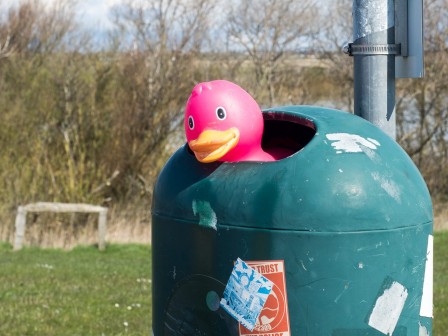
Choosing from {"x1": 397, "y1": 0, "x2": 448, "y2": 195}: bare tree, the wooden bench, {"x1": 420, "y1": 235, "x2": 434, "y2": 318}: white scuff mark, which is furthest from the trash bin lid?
{"x1": 397, "y1": 0, "x2": 448, "y2": 195}: bare tree

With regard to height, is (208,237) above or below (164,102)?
below

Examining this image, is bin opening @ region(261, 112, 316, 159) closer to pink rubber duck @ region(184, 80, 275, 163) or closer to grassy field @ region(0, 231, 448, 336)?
pink rubber duck @ region(184, 80, 275, 163)

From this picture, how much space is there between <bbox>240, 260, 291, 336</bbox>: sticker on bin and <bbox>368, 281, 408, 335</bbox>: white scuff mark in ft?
0.85

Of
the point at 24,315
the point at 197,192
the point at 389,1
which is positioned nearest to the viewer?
the point at 197,192

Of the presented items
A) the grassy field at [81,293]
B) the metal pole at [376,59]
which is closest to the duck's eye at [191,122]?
the metal pole at [376,59]

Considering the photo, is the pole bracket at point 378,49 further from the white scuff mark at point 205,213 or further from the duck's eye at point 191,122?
the white scuff mark at point 205,213

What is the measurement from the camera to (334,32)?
17438mm

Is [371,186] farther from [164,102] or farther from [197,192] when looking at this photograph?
[164,102]

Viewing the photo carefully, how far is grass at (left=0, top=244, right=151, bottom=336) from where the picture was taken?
235 inches

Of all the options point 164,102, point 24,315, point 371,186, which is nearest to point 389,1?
point 371,186

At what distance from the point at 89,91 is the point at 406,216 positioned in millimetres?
13554

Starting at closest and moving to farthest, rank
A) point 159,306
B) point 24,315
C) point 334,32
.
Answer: point 159,306 < point 24,315 < point 334,32

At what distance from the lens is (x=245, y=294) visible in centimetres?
239

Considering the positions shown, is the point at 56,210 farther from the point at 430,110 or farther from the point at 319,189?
the point at 319,189
